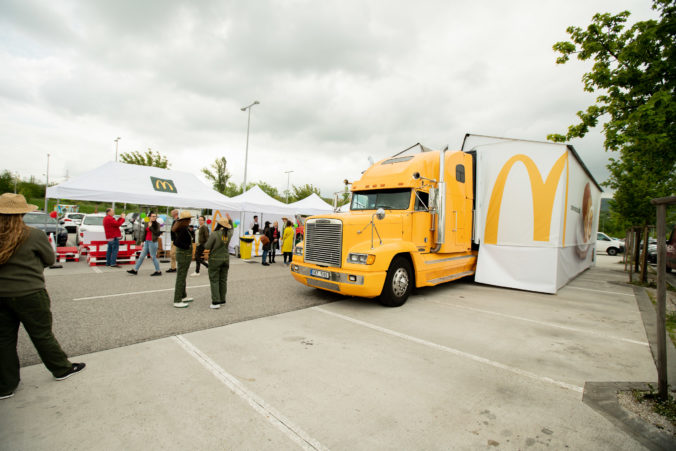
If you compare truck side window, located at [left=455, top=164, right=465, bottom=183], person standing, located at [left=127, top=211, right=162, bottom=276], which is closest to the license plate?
truck side window, located at [left=455, top=164, right=465, bottom=183]

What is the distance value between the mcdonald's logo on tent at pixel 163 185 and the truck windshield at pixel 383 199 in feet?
30.4

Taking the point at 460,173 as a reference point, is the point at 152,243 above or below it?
below

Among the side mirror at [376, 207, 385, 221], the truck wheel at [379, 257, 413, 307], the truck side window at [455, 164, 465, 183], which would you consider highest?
the truck side window at [455, 164, 465, 183]

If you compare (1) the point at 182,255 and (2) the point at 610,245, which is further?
(2) the point at 610,245

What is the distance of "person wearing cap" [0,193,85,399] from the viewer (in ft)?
8.88

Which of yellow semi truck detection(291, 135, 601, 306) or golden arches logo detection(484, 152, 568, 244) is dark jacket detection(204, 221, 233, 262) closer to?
yellow semi truck detection(291, 135, 601, 306)

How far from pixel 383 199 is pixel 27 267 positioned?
585cm

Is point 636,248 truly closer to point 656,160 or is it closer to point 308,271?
point 656,160

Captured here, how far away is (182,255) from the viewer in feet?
18.9

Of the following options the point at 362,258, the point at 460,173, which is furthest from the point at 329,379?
the point at 460,173

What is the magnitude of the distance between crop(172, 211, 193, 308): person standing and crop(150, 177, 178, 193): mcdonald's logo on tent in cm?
785

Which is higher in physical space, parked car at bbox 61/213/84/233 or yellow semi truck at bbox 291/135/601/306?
yellow semi truck at bbox 291/135/601/306

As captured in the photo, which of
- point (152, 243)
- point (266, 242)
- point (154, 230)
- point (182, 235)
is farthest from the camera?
point (266, 242)

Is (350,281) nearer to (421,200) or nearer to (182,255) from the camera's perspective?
(421,200)
